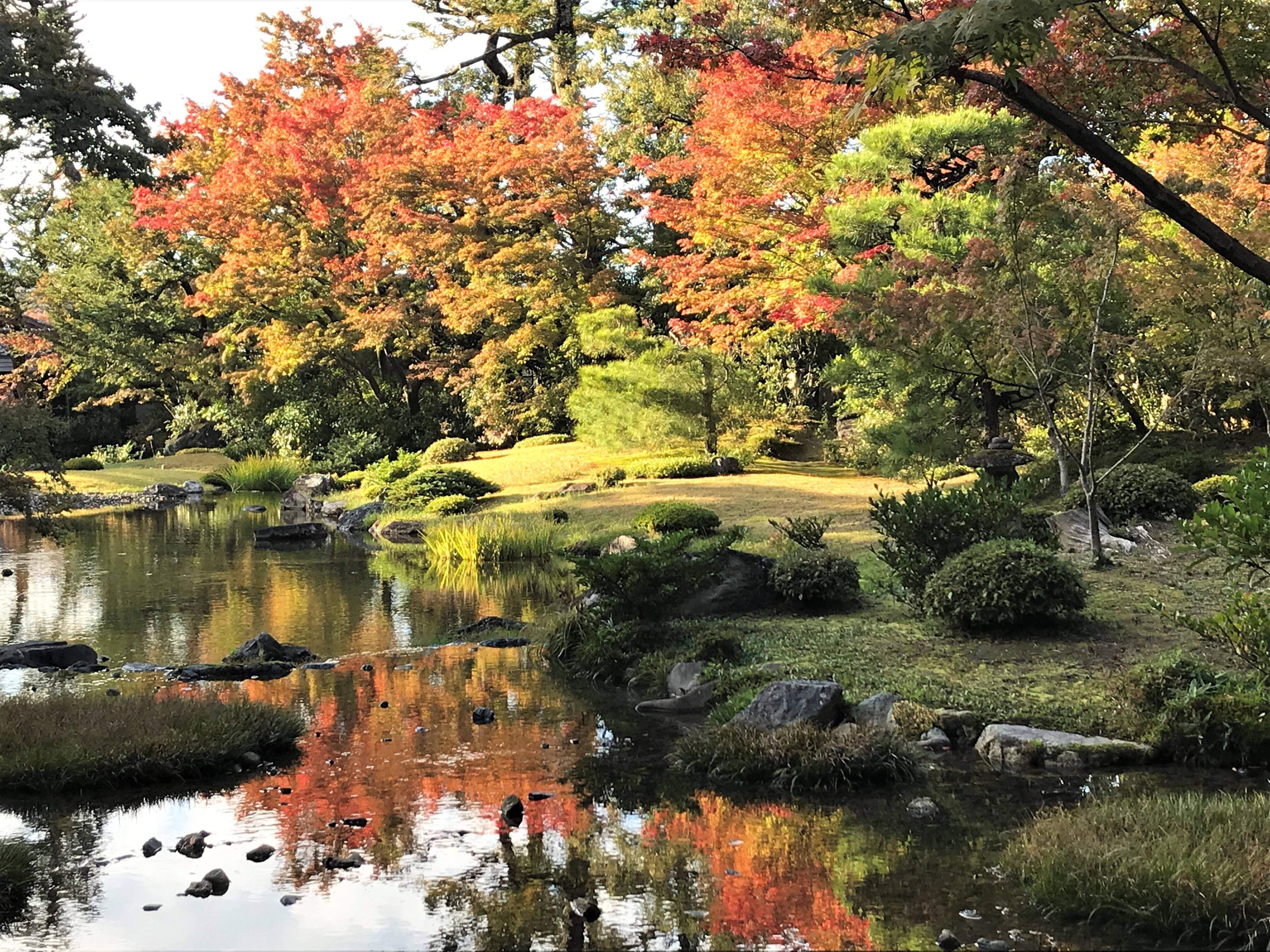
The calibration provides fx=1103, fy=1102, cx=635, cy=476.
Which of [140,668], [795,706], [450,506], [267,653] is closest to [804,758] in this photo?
[795,706]

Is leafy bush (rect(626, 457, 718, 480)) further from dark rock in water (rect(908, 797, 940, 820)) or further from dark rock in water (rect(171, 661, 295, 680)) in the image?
dark rock in water (rect(908, 797, 940, 820))

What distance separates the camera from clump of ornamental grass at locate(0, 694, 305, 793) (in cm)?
614

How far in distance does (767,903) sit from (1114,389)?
48.0 ft

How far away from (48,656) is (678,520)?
7346 mm

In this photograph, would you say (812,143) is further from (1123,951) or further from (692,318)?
(1123,951)

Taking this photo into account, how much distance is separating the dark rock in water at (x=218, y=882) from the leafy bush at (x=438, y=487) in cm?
1475

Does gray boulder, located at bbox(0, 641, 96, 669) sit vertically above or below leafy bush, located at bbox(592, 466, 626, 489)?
below

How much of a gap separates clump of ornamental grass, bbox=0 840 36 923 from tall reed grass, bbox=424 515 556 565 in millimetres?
10070

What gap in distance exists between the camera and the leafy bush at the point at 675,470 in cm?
1930

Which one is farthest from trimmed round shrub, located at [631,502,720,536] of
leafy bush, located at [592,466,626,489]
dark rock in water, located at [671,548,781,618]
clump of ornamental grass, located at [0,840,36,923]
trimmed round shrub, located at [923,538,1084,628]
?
clump of ornamental grass, located at [0,840,36,923]

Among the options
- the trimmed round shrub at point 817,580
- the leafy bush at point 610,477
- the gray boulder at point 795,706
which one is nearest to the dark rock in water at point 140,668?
the gray boulder at point 795,706

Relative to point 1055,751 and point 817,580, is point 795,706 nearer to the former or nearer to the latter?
point 1055,751

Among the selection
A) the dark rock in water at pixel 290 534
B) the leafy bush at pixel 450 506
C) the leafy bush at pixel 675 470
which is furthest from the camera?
the leafy bush at pixel 675 470

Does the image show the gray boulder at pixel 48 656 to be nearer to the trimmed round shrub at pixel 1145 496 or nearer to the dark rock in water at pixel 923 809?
the dark rock in water at pixel 923 809
